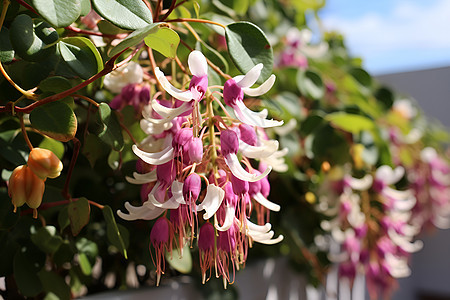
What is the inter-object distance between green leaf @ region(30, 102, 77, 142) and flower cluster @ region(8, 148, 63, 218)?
0.06ft

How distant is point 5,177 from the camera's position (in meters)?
0.37

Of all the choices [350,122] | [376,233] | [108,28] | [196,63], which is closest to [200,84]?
[196,63]

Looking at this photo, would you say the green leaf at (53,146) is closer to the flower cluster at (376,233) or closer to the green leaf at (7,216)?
the green leaf at (7,216)

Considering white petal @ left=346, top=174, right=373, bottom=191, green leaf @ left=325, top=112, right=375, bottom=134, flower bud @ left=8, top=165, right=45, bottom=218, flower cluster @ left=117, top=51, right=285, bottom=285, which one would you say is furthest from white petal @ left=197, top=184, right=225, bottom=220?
white petal @ left=346, top=174, right=373, bottom=191

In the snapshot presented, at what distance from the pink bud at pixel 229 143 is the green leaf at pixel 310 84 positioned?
0.40m

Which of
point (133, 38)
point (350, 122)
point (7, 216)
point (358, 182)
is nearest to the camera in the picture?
point (133, 38)

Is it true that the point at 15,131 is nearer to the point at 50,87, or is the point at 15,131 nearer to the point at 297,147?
the point at 50,87

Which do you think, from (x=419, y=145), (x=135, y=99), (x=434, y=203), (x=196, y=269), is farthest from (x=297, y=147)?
(x=434, y=203)

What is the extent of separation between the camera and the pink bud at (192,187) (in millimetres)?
280

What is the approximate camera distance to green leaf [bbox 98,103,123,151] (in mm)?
320

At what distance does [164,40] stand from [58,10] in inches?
2.6

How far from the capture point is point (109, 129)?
33cm

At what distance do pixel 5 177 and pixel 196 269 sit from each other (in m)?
0.31

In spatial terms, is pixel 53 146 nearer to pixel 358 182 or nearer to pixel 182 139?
pixel 182 139
